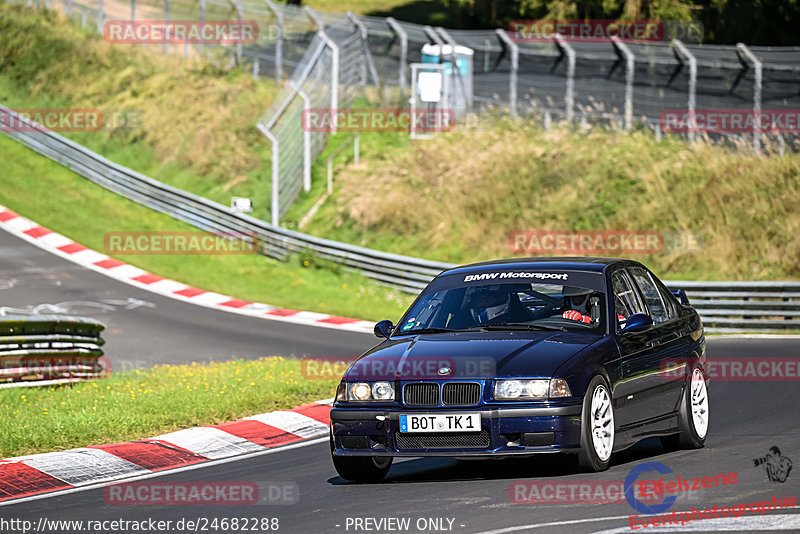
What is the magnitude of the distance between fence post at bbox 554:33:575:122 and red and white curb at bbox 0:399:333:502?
19.6 metres

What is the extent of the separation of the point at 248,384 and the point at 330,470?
179 inches

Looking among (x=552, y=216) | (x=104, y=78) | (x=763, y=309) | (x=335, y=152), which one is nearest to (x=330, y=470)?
(x=763, y=309)

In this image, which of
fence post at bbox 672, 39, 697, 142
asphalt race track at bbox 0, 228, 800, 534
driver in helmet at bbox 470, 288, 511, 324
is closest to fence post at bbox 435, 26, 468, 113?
fence post at bbox 672, 39, 697, 142

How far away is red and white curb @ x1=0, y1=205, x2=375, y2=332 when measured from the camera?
77.5 feet

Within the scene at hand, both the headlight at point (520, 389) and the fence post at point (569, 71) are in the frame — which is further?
the fence post at point (569, 71)

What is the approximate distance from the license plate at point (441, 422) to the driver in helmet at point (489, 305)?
3.98ft

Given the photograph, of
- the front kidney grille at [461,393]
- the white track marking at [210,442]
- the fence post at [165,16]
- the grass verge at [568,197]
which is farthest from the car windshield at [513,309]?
the fence post at [165,16]

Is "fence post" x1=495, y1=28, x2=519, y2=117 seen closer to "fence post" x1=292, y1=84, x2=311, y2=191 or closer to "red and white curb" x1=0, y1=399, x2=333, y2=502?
"fence post" x1=292, y1=84, x2=311, y2=191

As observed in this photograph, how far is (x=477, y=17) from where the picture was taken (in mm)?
54562

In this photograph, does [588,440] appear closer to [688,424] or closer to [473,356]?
[473,356]

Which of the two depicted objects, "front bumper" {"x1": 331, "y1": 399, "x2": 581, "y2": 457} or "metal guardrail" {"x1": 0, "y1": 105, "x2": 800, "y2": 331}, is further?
"metal guardrail" {"x1": 0, "y1": 105, "x2": 800, "y2": 331}

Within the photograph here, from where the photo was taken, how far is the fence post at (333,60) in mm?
32375

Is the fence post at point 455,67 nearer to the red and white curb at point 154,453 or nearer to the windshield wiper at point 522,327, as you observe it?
the red and white curb at point 154,453

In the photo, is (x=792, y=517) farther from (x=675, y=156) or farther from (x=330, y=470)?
(x=675, y=156)
